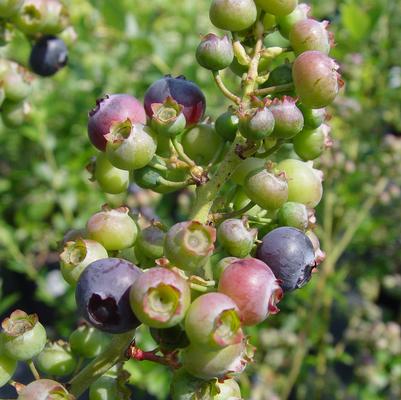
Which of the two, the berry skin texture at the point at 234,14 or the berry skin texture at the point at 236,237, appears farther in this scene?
the berry skin texture at the point at 234,14

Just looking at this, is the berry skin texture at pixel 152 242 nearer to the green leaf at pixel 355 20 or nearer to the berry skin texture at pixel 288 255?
the berry skin texture at pixel 288 255

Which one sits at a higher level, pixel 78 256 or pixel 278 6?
pixel 278 6

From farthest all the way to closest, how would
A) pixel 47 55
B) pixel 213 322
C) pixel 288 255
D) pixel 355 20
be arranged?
1. pixel 355 20
2. pixel 47 55
3. pixel 288 255
4. pixel 213 322

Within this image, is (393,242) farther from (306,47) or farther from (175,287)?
(175,287)

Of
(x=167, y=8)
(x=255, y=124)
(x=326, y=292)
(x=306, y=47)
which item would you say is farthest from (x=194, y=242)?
(x=167, y=8)

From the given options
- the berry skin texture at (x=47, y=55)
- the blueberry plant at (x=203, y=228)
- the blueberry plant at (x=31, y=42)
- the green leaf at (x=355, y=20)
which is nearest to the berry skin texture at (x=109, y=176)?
the blueberry plant at (x=203, y=228)

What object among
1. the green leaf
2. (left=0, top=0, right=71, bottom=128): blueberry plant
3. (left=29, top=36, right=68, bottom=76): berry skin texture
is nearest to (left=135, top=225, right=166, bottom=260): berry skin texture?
(left=0, top=0, right=71, bottom=128): blueberry plant

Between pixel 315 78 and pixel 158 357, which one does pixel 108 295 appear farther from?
pixel 315 78

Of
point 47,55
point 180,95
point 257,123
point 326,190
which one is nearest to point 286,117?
point 257,123
